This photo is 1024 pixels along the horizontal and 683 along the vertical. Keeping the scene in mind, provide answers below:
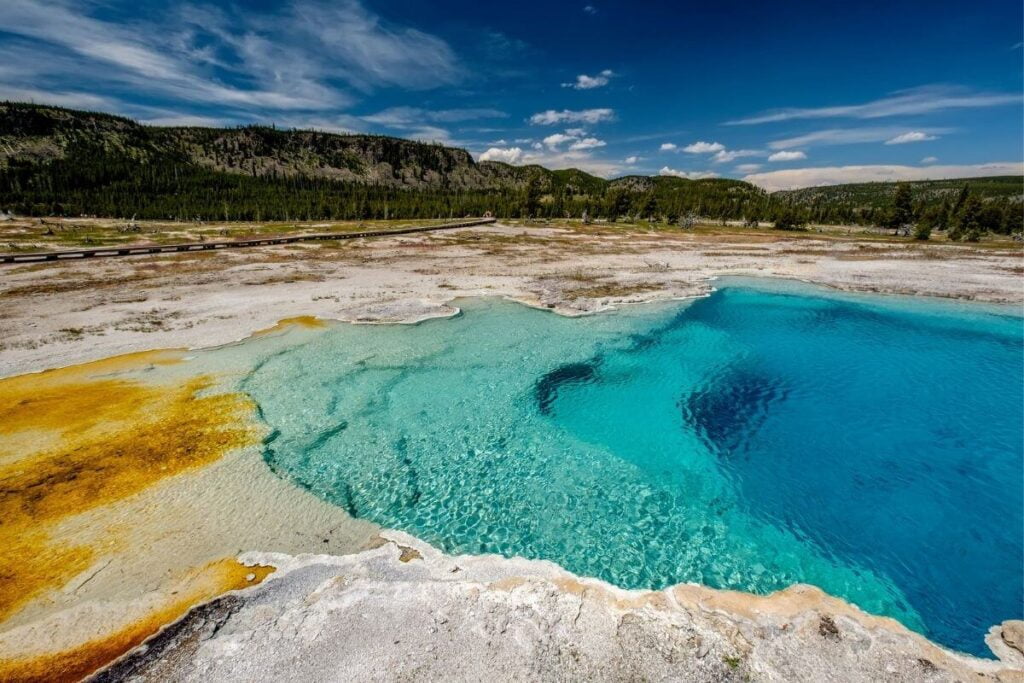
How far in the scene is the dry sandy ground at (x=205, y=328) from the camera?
9125mm

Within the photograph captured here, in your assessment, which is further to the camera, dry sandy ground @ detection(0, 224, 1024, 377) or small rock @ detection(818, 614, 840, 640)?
dry sandy ground @ detection(0, 224, 1024, 377)

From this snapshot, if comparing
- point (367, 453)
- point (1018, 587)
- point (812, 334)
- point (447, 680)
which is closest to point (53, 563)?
point (367, 453)

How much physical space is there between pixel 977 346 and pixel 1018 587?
981 inches

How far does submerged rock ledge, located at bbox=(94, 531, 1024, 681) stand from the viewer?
25.0 ft

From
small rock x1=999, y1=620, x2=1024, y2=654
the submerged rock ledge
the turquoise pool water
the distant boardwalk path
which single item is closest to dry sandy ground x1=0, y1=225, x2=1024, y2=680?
the submerged rock ledge

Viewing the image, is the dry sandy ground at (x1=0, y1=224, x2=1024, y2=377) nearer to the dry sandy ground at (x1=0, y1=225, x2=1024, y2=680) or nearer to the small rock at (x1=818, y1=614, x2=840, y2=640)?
the dry sandy ground at (x1=0, y1=225, x2=1024, y2=680)

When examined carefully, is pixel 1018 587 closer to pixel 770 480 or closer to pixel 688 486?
pixel 770 480

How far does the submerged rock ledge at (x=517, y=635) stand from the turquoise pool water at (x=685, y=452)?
902 millimetres

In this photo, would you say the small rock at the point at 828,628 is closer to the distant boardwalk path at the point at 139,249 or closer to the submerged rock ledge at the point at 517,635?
the submerged rock ledge at the point at 517,635

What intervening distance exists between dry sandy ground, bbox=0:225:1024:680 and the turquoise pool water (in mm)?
2144

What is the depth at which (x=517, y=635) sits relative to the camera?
8344mm

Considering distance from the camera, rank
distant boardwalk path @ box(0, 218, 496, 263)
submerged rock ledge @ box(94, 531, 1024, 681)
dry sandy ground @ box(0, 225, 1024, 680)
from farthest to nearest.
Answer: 1. distant boardwalk path @ box(0, 218, 496, 263)
2. dry sandy ground @ box(0, 225, 1024, 680)
3. submerged rock ledge @ box(94, 531, 1024, 681)

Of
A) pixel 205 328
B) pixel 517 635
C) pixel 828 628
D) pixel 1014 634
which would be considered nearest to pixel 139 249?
pixel 205 328

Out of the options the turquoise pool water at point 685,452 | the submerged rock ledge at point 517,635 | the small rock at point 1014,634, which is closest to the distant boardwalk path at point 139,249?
the turquoise pool water at point 685,452
